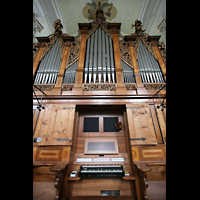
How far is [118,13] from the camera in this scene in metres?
8.48

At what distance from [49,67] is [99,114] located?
2.71 meters

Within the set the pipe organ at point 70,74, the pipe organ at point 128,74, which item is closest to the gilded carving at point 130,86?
the pipe organ at point 128,74

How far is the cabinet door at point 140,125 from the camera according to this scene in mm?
3134

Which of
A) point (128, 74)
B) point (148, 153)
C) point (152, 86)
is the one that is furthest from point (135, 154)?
point (128, 74)

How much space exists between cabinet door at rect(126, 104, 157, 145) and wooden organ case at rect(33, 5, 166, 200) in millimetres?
26

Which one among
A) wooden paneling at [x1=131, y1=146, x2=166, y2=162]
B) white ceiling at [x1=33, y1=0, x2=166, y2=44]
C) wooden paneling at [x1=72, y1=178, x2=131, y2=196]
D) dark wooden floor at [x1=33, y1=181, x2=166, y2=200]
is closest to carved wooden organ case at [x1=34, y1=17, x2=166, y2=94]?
wooden paneling at [x1=131, y1=146, x2=166, y2=162]

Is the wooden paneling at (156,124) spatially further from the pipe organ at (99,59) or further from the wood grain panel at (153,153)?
the pipe organ at (99,59)

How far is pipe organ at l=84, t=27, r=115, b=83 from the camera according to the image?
4.31 m

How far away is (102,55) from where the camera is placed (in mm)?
4969

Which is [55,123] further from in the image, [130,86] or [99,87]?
[130,86]

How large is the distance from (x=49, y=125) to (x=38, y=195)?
62.5 inches

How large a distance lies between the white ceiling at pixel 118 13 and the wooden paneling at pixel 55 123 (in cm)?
500
